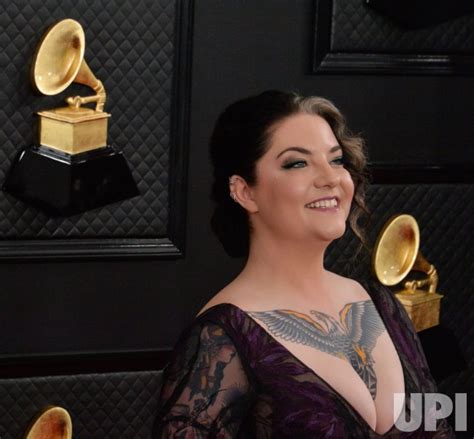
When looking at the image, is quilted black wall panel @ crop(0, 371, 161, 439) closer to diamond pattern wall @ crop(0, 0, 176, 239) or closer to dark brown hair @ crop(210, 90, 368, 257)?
diamond pattern wall @ crop(0, 0, 176, 239)

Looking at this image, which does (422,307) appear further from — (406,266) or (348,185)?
(348,185)

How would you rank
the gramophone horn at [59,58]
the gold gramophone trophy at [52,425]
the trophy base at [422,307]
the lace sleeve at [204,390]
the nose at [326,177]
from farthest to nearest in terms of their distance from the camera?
1. the trophy base at [422,307]
2. the gold gramophone trophy at [52,425]
3. the gramophone horn at [59,58]
4. the nose at [326,177]
5. the lace sleeve at [204,390]

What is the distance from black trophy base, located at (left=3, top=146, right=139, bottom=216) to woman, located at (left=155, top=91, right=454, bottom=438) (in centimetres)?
47

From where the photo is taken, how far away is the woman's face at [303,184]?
228 centimetres

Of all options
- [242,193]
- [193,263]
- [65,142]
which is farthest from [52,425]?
[242,193]

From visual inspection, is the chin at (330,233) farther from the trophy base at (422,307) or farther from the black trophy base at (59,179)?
the trophy base at (422,307)

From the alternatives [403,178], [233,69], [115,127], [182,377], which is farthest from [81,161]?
[403,178]

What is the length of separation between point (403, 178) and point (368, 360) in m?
1.07

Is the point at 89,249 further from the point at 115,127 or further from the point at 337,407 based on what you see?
the point at 337,407

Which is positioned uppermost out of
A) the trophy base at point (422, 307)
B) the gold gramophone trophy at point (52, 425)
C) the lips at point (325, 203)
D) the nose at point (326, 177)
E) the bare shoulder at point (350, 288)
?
the nose at point (326, 177)

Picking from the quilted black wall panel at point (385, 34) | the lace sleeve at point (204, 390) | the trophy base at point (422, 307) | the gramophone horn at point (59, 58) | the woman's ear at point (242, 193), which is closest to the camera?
the lace sleeve at point (204, 390)

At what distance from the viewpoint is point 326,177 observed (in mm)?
2283

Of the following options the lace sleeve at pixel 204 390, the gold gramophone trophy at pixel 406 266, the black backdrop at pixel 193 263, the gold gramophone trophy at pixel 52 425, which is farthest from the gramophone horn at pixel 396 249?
the lace sleeve at pixel 204 390

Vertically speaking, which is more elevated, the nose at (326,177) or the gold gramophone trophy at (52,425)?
the nose at (326,177)
